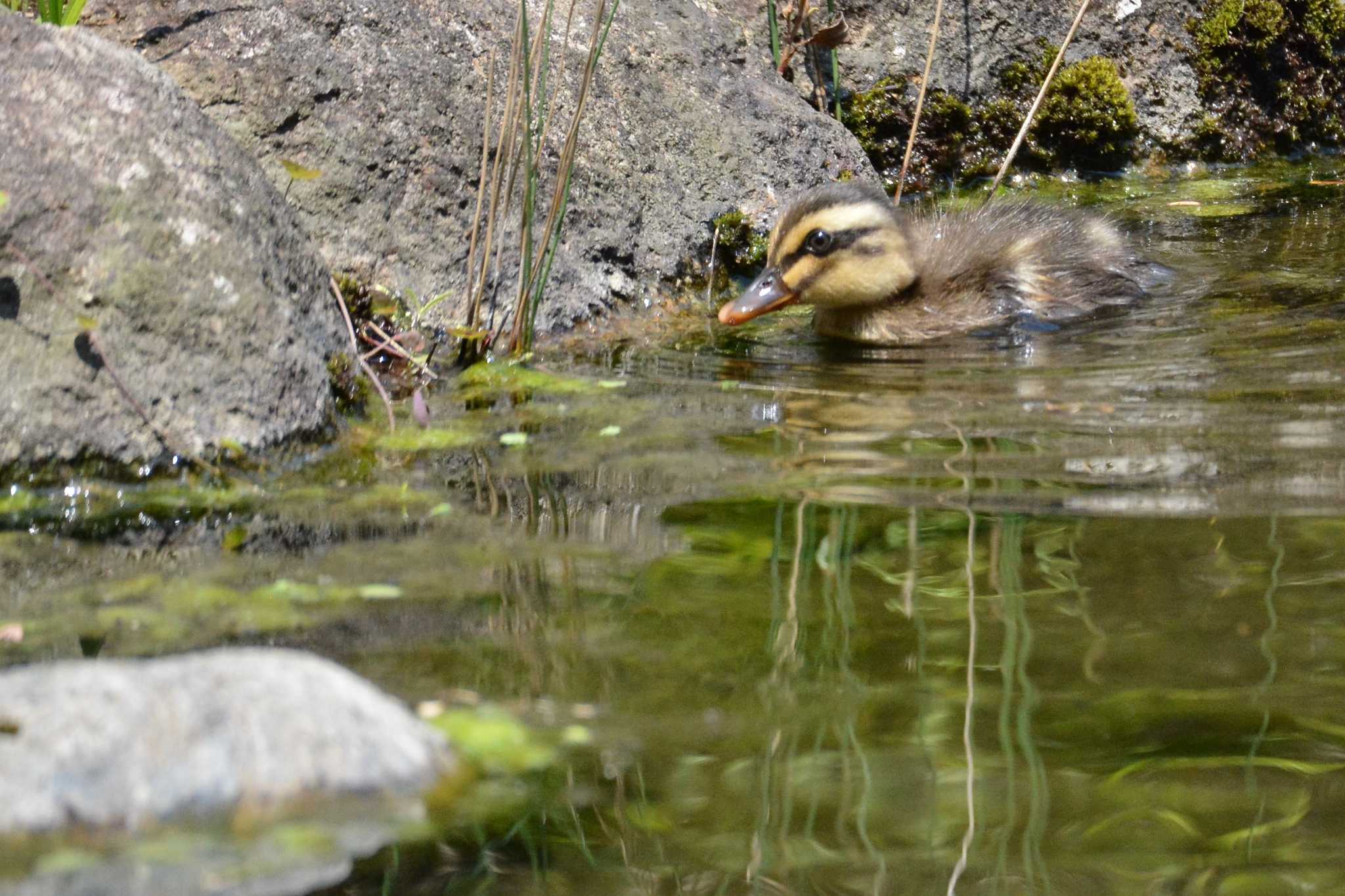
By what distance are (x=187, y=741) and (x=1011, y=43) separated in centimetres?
695

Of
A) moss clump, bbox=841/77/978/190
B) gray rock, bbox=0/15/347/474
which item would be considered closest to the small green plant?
gray rock, bbox=0/15/347/474

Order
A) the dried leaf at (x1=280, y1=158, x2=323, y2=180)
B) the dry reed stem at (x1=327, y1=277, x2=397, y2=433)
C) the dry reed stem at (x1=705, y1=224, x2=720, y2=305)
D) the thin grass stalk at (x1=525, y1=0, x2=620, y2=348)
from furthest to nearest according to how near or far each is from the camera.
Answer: the dry reed stem at (x1=705, y1=224, x2=720, y2=305)
the thin grass stalk at (x1=525, y1=0, x2=620, y2=348)
the dried leaf at (x1=280, y1=158, x2=323, y2=180)
the dry reed stem at (x1=327, y1=277, x2=397, y2=433)

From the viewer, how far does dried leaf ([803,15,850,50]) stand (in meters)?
7.41

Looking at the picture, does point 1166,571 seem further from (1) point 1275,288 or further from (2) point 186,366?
(1) point 1275,288

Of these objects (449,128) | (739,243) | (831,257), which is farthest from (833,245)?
(449,128)

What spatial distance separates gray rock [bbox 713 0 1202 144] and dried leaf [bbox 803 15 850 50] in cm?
14

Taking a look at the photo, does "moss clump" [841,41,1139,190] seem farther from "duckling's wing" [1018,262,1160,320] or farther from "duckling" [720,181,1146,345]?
"duckling's wing" [1018,262,1160,320]

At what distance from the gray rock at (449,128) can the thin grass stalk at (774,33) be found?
0.63 metres

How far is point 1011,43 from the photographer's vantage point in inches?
316

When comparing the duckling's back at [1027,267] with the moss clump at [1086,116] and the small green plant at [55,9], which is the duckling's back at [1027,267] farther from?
the small green plant at [55,9]

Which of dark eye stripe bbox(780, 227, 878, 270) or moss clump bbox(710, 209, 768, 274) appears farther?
moss clump bbox(710, 209, 768, 274)

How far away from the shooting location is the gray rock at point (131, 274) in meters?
3.73

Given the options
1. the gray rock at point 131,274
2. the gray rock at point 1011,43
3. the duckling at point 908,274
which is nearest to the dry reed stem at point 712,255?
the duckling at point 908,274

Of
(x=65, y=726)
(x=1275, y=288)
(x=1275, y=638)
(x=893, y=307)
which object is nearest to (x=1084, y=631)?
(x=1275, y=638)
